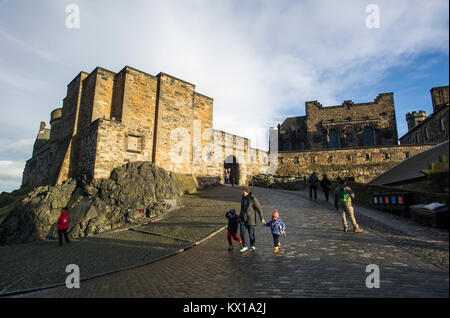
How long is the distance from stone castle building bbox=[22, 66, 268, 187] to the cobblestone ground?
405 inches

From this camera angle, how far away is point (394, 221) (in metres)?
8.23

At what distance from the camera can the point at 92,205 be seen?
11578 mm

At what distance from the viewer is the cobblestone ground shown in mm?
3346

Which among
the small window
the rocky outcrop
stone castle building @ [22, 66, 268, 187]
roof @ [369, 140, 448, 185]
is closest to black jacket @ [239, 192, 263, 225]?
the rocky outcrop

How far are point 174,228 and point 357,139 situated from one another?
33.6 m

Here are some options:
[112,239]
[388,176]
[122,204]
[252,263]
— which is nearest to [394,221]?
[388,176]

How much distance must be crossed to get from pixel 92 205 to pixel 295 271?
1099 centimetres

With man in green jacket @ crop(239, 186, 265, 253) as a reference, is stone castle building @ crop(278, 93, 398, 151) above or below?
above

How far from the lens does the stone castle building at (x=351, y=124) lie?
1307 inches

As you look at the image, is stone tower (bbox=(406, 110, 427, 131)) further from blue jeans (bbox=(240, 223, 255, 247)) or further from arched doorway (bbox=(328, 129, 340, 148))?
blue jeans (bbox=(240, 223, 255, 247))

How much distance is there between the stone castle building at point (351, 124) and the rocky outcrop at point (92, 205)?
28.4m

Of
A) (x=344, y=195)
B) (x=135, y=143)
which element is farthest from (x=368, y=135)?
(x=135, y=143)

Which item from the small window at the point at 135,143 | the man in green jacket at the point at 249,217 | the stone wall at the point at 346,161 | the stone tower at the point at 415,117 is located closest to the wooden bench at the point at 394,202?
the man in green jacket at the point at 249,217

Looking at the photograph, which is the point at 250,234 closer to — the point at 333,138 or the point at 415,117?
the point at 333,138
